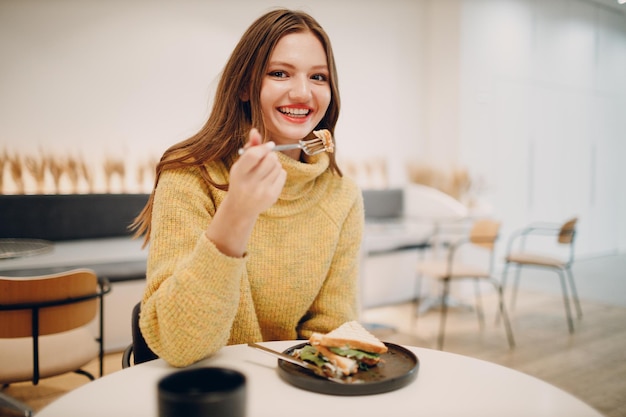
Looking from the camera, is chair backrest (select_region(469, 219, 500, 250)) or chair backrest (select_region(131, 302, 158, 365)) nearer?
chair backrest (select_region(131, 302, 158, 365))

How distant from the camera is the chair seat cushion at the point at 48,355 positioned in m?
1.84

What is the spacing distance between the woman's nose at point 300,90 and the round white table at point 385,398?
63cm

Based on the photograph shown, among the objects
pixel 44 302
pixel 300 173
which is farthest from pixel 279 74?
pixel 44 302

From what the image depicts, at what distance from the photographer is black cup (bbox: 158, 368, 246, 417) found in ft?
1.51

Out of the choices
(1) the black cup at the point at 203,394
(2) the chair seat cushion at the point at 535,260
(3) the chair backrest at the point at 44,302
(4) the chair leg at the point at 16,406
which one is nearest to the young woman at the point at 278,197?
(1) the black cup at the point at 203,394

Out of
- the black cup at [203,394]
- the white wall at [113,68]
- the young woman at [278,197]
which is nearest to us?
the black cup at [203,394]

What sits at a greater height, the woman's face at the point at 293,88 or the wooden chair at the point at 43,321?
the woman's face at the point at 293,88

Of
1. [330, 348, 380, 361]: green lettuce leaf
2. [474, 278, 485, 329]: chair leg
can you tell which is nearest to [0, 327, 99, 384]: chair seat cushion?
[330, 348, 380, 361]: green lettuce leaf

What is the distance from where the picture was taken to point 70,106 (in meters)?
4.00

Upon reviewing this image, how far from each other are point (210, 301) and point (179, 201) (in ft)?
1.00

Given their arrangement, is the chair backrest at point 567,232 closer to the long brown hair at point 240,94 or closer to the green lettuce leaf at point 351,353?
the long brown hair at point 240,94

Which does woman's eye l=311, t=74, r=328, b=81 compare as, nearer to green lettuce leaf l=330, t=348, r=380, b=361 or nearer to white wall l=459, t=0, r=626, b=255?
green lettuce leaf l=330, t=348, r=380, b=361

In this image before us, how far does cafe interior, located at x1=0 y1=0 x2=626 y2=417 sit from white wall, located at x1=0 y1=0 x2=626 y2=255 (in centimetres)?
2

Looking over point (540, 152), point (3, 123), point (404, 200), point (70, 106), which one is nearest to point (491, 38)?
point (540, 152)
